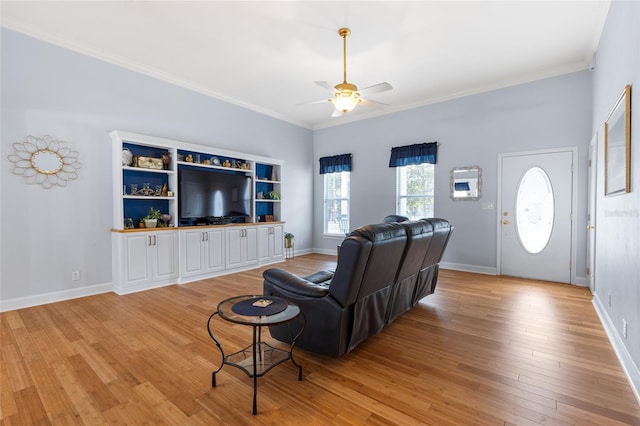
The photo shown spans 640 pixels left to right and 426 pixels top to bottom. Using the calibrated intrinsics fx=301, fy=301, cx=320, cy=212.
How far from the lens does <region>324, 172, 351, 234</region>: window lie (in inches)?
296

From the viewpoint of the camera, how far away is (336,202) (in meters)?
7.70

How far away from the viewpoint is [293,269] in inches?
231

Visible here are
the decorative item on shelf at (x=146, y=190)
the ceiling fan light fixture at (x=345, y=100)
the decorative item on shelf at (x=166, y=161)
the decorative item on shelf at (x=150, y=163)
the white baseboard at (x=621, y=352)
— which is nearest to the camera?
the white baseboard at (x=621, y=352)

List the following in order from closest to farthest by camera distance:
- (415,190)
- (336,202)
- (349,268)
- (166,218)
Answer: (349,268) < (166,218) < (415,190) < (336,202)

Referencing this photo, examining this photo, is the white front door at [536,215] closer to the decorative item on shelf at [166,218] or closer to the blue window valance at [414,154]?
the blue window valance at [414,154]

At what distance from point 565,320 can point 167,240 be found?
209 inches

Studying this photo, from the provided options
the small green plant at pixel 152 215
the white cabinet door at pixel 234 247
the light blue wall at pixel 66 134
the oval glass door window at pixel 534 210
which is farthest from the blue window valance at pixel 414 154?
the small green plant at pixel 152 215

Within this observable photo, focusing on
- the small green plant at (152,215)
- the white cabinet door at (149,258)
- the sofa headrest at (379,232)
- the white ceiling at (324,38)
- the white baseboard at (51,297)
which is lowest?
the white baseboard at (51,297)

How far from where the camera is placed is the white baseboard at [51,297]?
360cm

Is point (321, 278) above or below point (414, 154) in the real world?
below

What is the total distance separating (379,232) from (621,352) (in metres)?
2.17

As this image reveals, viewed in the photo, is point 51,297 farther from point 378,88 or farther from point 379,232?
point 378,88

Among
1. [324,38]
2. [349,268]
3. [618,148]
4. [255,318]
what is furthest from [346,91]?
[255,318]

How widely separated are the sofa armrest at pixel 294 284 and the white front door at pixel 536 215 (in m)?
4.32
